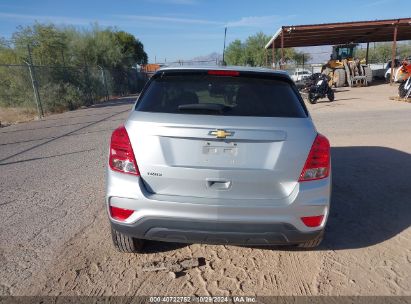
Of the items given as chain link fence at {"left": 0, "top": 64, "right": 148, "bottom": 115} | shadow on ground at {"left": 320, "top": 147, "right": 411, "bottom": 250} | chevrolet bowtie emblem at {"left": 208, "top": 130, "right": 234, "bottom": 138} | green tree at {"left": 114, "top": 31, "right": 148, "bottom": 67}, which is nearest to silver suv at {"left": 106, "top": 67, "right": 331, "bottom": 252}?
chevrolet bowtie emblem at {"left": 208, "top": 130, "right": 234, "bottom": 138}

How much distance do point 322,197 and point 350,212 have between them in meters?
1.82

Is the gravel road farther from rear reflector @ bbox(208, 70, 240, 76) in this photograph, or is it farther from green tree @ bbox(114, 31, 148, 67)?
green tree @ bbox(114, 31, 148, 67)

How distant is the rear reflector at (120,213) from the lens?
290 cm

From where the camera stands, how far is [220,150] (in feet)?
9.05

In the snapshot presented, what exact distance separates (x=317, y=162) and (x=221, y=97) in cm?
101

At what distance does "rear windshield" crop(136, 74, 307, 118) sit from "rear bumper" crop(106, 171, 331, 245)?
0.66 meters

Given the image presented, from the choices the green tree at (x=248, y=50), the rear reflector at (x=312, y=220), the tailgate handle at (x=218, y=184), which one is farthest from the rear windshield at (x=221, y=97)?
the green tree at (x=248, y=50)

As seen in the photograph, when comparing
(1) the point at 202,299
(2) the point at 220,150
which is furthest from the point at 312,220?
(1) the point at 202,299

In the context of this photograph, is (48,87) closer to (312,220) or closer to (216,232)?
(216,232)

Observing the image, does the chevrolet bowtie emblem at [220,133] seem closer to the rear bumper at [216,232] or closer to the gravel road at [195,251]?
the rear bumper at [216,232]

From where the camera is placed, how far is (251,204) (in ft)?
9.03

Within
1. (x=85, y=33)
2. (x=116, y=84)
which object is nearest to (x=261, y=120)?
(x=116, y=84)

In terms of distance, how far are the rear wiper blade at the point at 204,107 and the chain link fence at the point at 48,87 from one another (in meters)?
13.2

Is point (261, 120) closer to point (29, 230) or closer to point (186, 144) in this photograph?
point (186, 144)
